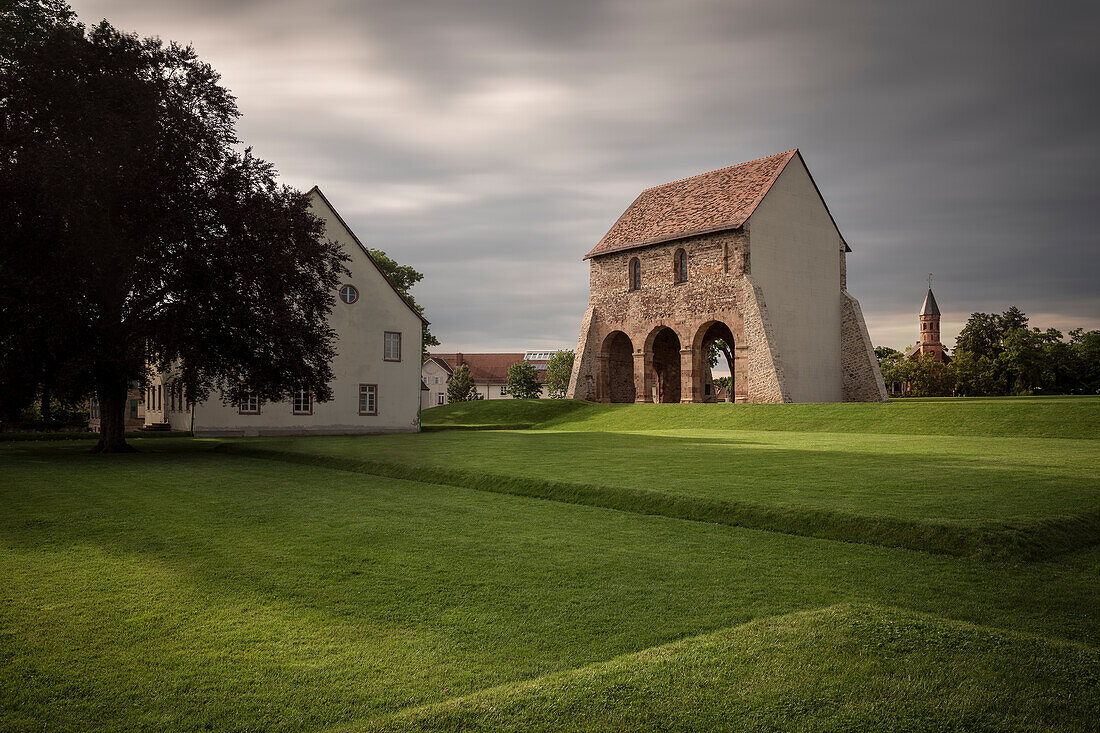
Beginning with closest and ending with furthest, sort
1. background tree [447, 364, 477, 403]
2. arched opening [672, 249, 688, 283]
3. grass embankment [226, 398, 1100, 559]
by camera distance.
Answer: grass embankment [226, 398, 1100, 559]
arched opening [672, 249, 688, 283]
background tree [447, 364, 477, 403]

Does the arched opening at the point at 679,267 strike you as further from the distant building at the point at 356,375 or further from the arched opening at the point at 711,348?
the distant building at the point at 356,375

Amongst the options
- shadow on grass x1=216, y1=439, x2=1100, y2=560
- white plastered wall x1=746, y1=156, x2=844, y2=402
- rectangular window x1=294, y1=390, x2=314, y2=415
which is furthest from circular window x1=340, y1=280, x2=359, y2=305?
shadow on grass x1=216, y1=439, x2=1100, y2=560

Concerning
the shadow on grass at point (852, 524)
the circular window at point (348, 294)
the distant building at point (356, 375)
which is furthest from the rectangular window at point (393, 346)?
the shadow on grass at point (852, 524)

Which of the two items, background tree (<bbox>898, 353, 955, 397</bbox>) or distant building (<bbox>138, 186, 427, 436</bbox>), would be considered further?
background tree (<bbox>898, 353, 955, 397</bbox>)

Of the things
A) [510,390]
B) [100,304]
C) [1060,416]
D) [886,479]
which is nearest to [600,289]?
[1060,416]

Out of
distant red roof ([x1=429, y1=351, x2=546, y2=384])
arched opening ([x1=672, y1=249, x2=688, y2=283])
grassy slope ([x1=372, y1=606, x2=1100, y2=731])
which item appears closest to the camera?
grassy slope ([x1=372, y1=606, x2=1100, y2=731])

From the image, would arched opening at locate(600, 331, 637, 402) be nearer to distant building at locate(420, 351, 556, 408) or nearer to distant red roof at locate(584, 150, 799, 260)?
distant red roof at locate(584, 150, 799, 260)

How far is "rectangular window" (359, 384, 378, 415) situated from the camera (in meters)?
32.8

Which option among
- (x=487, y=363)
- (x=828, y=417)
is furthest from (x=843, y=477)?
(x=487, y=363)

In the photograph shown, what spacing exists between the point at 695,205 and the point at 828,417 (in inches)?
781

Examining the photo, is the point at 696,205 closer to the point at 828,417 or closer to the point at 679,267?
the point at 679,267

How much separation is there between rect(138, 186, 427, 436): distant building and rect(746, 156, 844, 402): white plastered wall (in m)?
19.6

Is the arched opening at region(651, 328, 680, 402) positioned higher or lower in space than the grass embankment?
higher

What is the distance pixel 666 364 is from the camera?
166ft
